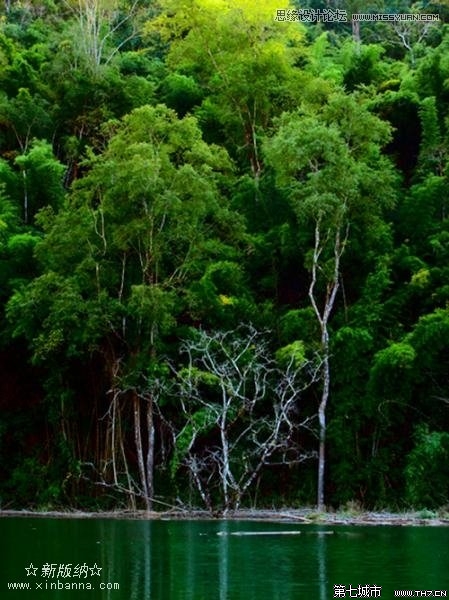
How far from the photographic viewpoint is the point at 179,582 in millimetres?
6973

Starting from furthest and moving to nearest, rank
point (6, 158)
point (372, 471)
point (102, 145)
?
point (6, 158)
point (102, 145)
point (372, 471)

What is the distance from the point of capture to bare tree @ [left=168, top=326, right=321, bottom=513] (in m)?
15.4

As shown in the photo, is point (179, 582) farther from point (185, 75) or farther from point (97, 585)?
point (185, 75)

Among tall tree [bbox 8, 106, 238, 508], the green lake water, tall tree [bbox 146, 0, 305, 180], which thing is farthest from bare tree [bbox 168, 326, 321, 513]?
tall tree [bbox 146, 0, 305, 180]

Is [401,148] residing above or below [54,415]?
above

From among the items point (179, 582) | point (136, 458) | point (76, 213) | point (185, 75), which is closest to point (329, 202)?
point (76, 213)

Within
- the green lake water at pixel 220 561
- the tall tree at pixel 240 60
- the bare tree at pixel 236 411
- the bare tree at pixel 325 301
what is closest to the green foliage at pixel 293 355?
the bare tree at pixel 236 411

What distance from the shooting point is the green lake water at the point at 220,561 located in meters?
6.46

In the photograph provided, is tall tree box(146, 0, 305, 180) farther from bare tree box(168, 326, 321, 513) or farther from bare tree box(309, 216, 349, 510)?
bare tree box(168, 326, 321, 513)

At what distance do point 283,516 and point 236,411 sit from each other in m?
2.27

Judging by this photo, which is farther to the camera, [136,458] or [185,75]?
[185,75]

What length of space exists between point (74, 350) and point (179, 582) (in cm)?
933

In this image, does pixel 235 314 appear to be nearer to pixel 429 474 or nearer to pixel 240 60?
pixel 429 474

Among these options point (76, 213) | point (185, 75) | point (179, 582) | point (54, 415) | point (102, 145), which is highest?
point (185, 75)
